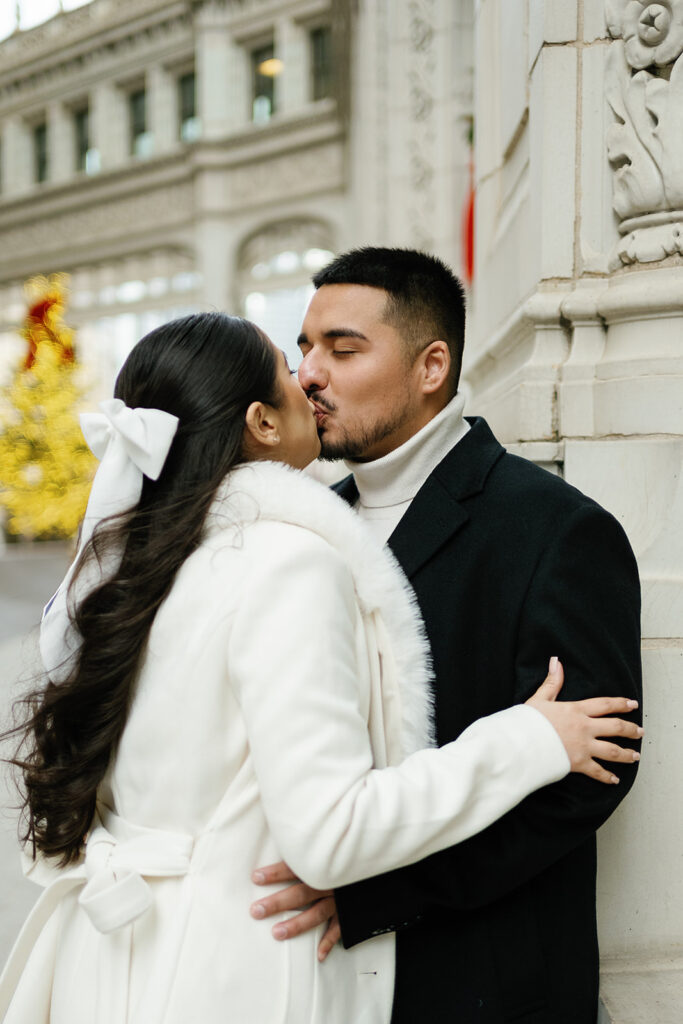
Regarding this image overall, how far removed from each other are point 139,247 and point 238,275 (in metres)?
4.64

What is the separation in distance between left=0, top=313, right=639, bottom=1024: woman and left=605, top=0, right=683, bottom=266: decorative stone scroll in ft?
3.97

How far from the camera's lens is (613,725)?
1.55 meters

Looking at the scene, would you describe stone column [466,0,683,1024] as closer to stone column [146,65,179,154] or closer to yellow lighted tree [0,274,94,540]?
yellow lighted tree [0,274,94,540]

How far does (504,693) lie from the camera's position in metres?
1.74

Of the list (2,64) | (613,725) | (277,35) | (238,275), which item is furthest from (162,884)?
(2,64)

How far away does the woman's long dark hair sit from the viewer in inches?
56.3

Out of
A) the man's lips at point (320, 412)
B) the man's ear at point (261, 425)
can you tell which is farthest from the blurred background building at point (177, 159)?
the man's ear at point (261, 425)

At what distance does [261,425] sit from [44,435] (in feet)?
34.0

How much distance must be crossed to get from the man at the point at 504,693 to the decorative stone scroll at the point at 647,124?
2.36 feet

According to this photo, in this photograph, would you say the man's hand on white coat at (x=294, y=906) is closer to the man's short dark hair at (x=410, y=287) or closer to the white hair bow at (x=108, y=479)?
the white hair bow at (x=108, y=479)

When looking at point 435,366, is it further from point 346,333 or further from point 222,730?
point 222,730

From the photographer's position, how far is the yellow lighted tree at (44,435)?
10.9 metres

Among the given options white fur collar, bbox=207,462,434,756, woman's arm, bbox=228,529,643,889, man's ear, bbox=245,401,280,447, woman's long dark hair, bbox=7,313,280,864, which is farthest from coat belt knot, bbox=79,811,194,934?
man's ear, bbox=245,401,280,447

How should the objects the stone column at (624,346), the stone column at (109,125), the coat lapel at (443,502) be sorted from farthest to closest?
1. the stone column at (109,125)
2. the stone column at (624,346)
3. the coat lapel at (443,502)
